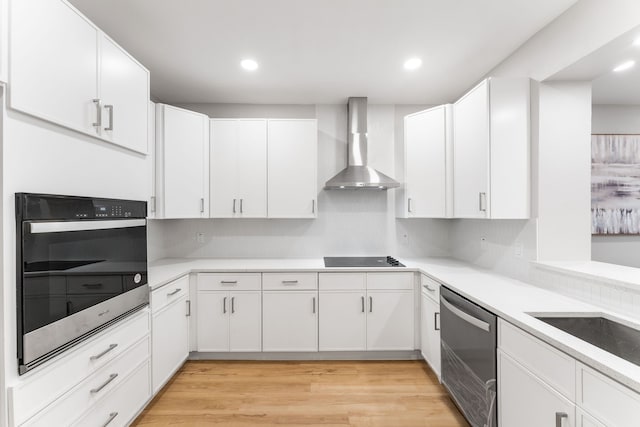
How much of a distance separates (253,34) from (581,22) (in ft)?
6.70

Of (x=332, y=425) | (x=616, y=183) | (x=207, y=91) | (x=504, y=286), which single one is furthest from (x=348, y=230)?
(x=616, y=183)

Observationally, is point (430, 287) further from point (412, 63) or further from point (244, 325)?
point (412, 63)

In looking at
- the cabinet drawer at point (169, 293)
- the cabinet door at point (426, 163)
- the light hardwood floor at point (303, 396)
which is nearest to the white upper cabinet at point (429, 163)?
the cabinet door at point (426, 163)

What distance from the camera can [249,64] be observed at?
8.01 feet

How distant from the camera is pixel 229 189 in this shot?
303cm

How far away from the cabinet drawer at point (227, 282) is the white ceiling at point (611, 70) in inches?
111

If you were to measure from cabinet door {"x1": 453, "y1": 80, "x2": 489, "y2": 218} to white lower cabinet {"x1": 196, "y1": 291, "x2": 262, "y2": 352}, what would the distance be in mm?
2049

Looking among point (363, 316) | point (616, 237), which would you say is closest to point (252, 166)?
point (363, 316)

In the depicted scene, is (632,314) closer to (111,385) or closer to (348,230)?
(348,230)

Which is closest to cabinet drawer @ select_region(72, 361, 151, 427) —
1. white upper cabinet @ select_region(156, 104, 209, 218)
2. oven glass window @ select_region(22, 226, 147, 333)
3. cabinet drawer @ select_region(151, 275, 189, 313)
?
cabinet drawer @ select_region(151, 275, 189, 313)

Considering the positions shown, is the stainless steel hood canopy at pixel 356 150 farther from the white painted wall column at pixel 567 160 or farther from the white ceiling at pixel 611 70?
the white ceiling at pixel 611 70

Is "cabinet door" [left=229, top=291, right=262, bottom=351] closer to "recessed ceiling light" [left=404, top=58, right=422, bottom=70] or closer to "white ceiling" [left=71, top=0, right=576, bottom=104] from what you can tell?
"white ceiling" [left=71, top=0, right=576, bottom=104]

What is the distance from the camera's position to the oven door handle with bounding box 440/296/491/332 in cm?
163

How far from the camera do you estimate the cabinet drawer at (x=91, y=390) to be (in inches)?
47.5
